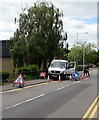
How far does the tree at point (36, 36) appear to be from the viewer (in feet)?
114

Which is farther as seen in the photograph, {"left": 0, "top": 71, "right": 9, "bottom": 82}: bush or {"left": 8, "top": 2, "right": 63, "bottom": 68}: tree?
{"left": 8, "top": 2, "right": 63, "bottom": 68}: tree

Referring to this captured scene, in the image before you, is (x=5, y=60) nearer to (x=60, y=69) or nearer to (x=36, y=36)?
(x=36, y=36)

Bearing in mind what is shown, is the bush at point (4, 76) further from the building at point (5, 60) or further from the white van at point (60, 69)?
the building at point (5, 60)

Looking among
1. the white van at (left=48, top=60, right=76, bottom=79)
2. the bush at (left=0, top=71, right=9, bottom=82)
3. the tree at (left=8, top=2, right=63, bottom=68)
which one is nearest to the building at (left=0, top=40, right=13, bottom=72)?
the tree at (left=8, top=2, right=63, bottom=68)

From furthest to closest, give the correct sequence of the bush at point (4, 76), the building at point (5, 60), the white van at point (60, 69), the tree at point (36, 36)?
the building at point (5, 60) → the tree at point (36, 36) → the white van at point (60, 69) → the bush at point (4, 76)

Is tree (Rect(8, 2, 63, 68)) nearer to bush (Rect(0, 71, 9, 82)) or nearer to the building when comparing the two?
the building

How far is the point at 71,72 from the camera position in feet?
109

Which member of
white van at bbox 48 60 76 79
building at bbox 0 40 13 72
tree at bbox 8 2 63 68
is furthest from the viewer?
building at bbox 0 40 13 72

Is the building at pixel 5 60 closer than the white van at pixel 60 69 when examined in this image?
No

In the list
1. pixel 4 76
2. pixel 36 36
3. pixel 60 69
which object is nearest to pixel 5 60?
pixel 36 36

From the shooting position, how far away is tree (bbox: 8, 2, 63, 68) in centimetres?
3478

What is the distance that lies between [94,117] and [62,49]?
29.7 meters

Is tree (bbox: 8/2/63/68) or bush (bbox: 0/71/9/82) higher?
tree (bbox: 8/2/63/68)

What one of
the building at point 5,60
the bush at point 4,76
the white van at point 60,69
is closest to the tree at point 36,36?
the white van at point 60,69
